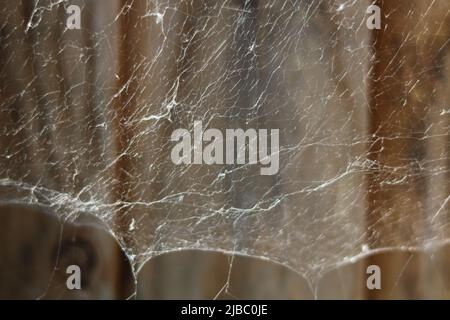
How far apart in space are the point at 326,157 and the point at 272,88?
187mm

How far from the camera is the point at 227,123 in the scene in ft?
3.04

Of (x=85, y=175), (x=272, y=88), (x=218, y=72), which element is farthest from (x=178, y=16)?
(x=85, y=175)

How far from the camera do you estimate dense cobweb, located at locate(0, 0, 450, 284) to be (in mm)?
916

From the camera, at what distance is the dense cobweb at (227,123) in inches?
36.1

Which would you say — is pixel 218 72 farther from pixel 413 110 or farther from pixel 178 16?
pixel 413 110

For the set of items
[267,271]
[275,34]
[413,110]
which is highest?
[275,34]

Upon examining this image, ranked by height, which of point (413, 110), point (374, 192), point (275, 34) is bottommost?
point (374, 192)

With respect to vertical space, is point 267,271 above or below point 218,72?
below

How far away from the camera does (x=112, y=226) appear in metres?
0.93

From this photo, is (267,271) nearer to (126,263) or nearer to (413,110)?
(126,263)

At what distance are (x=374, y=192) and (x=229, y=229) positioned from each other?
12.6 inches

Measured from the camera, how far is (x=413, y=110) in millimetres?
930

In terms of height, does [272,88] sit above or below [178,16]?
below

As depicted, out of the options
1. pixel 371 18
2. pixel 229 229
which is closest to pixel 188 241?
pixel 229 229
